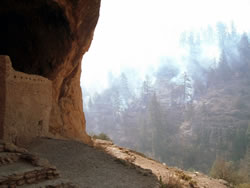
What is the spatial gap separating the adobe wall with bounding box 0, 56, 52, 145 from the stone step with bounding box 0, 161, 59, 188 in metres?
2.22

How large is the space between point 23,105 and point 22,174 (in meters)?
3.56

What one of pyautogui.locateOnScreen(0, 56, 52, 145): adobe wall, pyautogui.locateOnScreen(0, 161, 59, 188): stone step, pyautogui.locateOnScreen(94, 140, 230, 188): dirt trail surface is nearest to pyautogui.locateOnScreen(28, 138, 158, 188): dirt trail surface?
pyautogui.locateOnScreen(0, 56, 52, 145): adobe wall

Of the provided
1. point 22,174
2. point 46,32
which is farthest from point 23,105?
point 46,32

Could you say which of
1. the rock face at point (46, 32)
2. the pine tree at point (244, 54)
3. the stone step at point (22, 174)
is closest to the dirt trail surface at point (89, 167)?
the stone step at point (22, 174)

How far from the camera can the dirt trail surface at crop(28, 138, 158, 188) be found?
6695 mm

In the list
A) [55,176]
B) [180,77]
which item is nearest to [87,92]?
[180,77]

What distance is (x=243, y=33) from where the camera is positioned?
7456cm

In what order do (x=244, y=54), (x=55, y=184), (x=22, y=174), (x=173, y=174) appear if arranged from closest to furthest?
1. (x=22, y=174)
2. (x=55, y=184)
3. (x=173, y=174)
4. (x=244, y=54)

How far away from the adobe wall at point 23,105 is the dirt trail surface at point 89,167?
0.53m

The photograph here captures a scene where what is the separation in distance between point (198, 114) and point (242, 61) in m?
22.3

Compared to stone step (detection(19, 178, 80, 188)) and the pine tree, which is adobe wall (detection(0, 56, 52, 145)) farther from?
the pine tree

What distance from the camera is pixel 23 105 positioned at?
823cm

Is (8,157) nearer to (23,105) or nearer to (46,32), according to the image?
(23,105)

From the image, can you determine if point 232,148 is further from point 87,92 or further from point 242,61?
point 87,92
